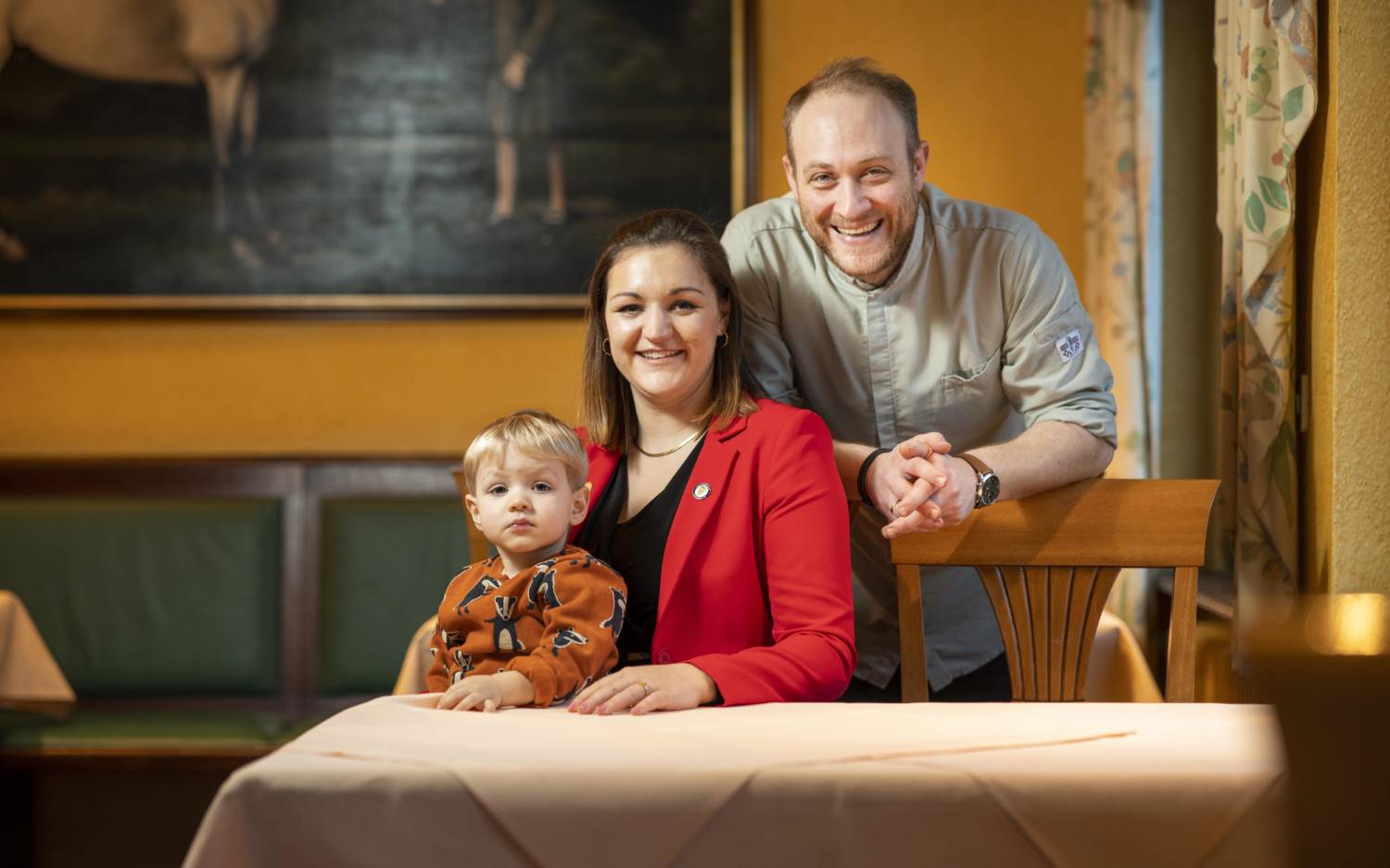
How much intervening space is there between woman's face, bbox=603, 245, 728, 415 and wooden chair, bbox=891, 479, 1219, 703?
0.44m

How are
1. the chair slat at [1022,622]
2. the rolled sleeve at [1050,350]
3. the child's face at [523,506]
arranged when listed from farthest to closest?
the rolled sleeve at [1050,350] → the chair slat at [1022,622] → the child's face at [523,506]

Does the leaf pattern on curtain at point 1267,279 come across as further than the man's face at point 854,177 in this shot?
Yes

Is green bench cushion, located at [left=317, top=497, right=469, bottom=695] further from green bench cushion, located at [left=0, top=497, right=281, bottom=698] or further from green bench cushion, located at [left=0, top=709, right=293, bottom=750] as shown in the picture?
green bench cushion, located at [left=0, top=709, right=293, bottom=750]

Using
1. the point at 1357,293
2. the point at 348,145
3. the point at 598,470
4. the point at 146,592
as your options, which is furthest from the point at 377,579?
the point at 1357,293

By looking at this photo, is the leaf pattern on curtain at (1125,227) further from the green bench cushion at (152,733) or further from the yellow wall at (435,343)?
the green bench cushion at (152,733)

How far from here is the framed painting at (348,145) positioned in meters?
4.30

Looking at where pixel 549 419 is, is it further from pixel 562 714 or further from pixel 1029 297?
pixel 1029 297

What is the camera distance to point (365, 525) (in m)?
4.14

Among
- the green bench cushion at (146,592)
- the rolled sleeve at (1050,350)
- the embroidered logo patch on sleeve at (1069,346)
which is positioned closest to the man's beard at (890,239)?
the rolled sleeve at (1050,350)

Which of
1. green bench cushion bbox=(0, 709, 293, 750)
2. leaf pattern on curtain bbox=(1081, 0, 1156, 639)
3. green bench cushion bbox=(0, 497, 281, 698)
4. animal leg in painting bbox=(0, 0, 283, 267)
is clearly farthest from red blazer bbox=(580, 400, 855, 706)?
animal leg in painting bbox=(0, 0, 283, 267)

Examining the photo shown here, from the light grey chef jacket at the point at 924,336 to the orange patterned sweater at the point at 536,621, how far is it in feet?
2.13

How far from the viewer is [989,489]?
196 centimetres

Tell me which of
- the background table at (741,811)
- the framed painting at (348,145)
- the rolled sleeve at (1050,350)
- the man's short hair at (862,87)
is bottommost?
the background table at (741,811)

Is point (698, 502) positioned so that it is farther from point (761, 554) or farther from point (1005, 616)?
point (1005, 616)
